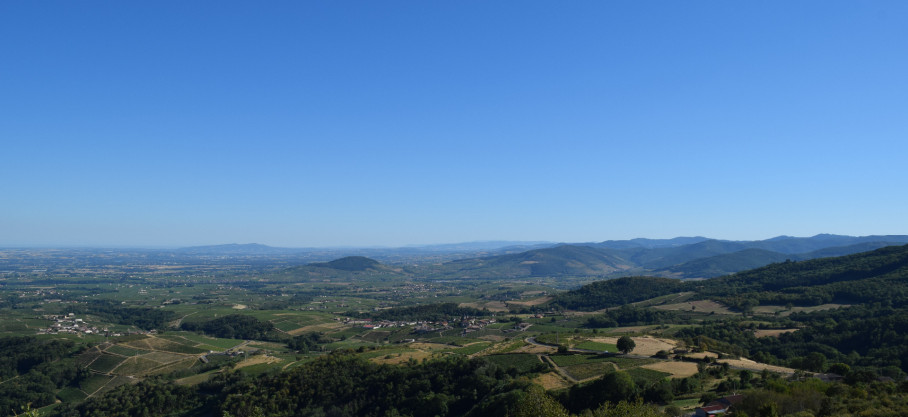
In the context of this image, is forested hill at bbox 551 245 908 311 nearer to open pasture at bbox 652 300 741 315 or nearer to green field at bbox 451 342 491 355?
open pasture at bbox 652 300 741 315

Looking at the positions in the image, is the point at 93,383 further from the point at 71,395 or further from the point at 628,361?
the point at 628,361

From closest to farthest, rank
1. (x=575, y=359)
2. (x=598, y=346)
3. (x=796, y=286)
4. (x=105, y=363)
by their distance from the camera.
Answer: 1. (x=575, y=359)
2. (x=598, y=346)
3. (x=105, y=363)
4. (x=796, y=286)

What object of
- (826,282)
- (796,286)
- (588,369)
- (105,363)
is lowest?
(105,363)

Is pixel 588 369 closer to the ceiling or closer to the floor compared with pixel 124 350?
closer to the ceiling

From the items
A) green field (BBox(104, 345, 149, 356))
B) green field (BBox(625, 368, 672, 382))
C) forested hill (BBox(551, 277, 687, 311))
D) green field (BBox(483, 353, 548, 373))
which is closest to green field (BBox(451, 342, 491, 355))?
green field (BBox(483, 353, 548, 373))

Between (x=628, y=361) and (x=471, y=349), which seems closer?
(x=628, y=361)

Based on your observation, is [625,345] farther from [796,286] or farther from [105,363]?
[796,286]

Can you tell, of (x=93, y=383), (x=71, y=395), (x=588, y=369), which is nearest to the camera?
(x=588, y=369)

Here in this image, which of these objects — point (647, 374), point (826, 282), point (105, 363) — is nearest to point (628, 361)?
point (647, 374)

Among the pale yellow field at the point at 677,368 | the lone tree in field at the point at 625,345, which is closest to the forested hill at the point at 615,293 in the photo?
the lone tree in field at the point at 625,345

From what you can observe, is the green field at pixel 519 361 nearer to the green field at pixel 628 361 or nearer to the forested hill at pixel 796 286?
the green field at pixel 628 361

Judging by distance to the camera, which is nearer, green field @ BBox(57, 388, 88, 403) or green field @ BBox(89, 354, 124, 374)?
green field @ BBox(57, 388, 88, 403)

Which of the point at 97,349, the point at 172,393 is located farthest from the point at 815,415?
the point at 97,349
